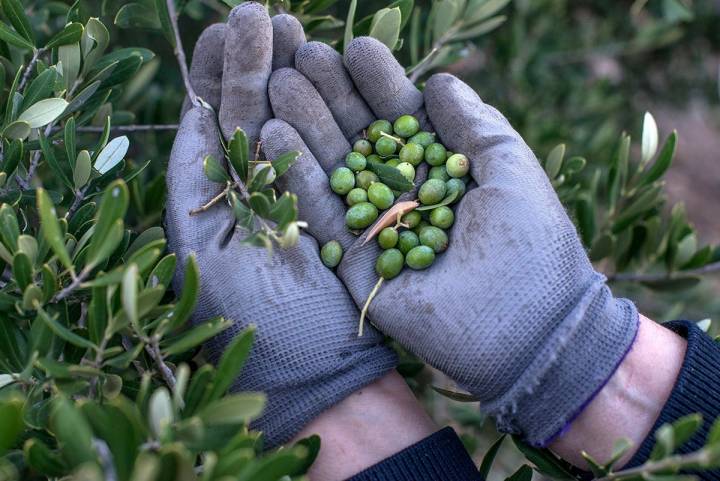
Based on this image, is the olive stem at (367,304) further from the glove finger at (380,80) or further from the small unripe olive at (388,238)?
the glove finger at (380,80)

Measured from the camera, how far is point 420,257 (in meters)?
1.21

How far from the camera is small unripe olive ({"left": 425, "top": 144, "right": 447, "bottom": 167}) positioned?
130cm

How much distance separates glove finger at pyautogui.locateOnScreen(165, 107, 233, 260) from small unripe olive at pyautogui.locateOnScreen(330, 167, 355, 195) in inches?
7.6

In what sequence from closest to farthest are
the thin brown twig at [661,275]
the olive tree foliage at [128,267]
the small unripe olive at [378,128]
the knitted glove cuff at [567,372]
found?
the olive tree foliage at [128,267]
the knitted glove cuff at [567,372]
the small unripe olive at [378,128]
the thin brown twig at [661,275]

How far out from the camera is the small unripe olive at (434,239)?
1236 millimetres

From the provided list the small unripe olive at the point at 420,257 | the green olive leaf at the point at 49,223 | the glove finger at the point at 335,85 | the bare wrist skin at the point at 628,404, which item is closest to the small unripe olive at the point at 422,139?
the glove finger at the point at 335,85

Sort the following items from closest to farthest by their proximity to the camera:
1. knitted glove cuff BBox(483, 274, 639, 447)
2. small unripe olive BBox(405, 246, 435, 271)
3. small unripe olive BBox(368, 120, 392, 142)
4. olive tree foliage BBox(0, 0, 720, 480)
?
olive tree foliage BBox(0, 0, 720, 480) < knitted glove cuff BBox(483, 274, 639, 447) < small unripe olive BBox(405, 246, 435, 271) < small unripe olive BBox(368, 120, 392, 142)

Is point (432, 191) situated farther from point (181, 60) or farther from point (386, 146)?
point (181, 60)

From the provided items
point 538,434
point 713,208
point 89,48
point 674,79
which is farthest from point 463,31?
point 713,208

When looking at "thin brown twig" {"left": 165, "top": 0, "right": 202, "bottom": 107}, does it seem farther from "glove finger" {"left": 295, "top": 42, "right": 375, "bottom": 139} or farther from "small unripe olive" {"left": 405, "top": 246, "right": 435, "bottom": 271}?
"small unripe olive" {"left": 405, "top": 246, "right": 435, "bottom": 271}

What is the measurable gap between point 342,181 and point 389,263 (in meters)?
0.17

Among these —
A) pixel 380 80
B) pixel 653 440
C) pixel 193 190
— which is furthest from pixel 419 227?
pixel 653 440

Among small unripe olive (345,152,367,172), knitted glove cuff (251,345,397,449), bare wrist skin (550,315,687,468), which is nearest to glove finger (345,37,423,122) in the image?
small unripe olive (345,152,367,172)

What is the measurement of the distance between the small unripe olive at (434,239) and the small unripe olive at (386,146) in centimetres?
16
